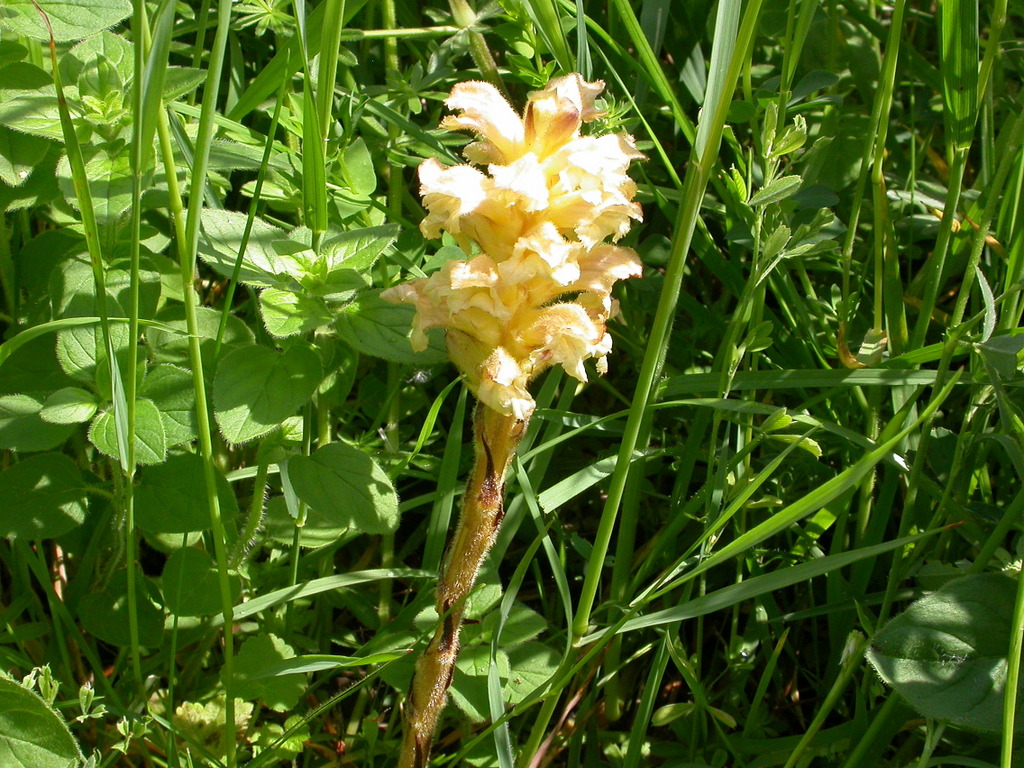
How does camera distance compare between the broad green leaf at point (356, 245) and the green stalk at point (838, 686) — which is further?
the broad green leaf at point (356, 245)

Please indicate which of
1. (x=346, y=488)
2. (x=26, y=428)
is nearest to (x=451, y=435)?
(x=346, y=488)

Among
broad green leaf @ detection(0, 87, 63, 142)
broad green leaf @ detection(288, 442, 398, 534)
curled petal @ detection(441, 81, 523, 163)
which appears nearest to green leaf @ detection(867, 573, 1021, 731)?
broad green leaf @ detection(288, 442, 398, 534)

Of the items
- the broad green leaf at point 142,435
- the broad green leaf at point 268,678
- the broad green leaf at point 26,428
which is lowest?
the broad green leaf at point 268,678

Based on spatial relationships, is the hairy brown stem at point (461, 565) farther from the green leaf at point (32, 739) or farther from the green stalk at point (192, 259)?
the green leaf at point (32, 739)

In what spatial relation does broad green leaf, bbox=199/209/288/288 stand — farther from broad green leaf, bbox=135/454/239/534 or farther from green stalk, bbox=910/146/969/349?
green stalk, bbox=910/146/969/349

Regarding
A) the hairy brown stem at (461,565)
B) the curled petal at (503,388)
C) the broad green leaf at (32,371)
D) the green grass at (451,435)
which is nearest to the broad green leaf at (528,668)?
the green grass at (451,435)

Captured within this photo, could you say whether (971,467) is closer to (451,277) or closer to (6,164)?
(451,277)
